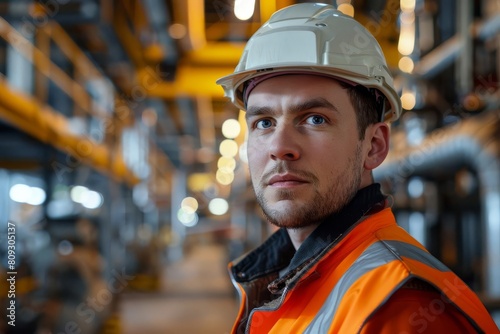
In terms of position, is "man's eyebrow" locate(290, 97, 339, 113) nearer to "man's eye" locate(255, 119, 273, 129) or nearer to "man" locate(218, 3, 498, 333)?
"man" locate(218, 3, 498, 333)

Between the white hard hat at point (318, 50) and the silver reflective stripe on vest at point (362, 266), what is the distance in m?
0.57

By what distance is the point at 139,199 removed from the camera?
1919 cm

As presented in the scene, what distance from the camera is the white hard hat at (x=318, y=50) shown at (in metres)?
1.69

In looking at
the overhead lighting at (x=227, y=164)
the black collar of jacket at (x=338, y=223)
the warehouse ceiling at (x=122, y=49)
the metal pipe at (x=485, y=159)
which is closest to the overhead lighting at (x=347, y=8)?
the warehouse ceiling at (x=122, y=49)

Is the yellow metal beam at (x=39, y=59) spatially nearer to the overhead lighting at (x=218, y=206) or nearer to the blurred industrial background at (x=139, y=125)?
the blurred industrial background at (x=139, y=125)

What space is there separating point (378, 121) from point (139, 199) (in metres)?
17.9

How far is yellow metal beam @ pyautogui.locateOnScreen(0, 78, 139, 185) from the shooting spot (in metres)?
5.89

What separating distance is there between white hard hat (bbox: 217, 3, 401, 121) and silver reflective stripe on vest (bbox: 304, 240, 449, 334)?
566 millimetres

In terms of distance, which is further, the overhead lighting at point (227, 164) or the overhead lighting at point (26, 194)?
the overhead lighting at point (227, 164)

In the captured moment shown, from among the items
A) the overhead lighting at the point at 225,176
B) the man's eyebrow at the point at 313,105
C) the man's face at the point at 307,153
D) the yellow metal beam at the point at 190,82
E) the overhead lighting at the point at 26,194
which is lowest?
the man's face at the point at 307,153

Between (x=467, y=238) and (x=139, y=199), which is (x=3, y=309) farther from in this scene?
(x=139, y=199)

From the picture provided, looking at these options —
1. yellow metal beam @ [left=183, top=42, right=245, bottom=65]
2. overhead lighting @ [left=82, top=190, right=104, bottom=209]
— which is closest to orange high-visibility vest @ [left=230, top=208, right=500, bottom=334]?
yellow metal beam @ [left=183, top=42, right=245, bottom=65]

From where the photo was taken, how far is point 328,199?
1653 mm

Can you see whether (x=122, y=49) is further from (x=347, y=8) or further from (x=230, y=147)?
(x=230, y=147)
